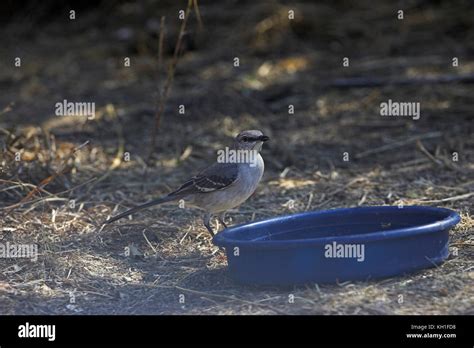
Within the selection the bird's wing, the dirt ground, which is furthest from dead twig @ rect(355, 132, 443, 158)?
the bird's wing

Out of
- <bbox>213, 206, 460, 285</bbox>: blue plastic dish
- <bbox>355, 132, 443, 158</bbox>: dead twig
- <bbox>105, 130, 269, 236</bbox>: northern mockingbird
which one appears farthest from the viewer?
<bbox>355, 132, 443, 158</bbox>: dead twig

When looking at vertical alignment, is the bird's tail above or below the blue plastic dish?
above

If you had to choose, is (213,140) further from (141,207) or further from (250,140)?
(141,207)

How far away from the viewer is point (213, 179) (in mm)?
6695

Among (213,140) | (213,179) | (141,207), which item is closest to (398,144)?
(213,140)

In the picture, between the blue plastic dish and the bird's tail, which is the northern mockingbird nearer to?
the bird's tail

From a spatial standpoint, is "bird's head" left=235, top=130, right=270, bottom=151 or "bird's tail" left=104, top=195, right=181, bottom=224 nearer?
"bird's tail" left=104, top=195, right=181, bottom=224

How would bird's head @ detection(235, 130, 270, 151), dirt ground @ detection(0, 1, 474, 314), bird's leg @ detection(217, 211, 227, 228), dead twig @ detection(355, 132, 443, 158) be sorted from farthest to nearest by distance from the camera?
dead twig @ detection(355, 132, 443, 158), bird's leg @ detection(217, 211, 227, 228), bird's head @ detection(235, 130, 270, 151), dirt ground @ detection(0, 1, 474, 314)

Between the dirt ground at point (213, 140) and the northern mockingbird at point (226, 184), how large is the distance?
0.89 ft

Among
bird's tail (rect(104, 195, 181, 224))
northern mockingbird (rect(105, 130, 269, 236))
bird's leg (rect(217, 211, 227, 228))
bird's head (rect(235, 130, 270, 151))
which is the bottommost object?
bird's leg (rect(217, 211, 227, 228))

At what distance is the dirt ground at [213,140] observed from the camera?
18.5ft

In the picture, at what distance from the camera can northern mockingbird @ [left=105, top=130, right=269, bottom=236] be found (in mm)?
6590

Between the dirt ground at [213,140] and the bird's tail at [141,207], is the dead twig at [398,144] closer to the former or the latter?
the dirt ground at [213,140]
